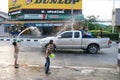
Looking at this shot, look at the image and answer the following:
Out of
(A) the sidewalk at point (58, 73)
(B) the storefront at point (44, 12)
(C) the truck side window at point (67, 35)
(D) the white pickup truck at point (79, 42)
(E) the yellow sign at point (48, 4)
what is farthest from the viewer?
(E) the yellow sign at point (48, 4)

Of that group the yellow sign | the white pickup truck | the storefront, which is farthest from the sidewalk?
the yellow sign

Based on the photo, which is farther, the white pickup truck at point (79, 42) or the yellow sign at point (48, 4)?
the yellow sign at point (48, 4)

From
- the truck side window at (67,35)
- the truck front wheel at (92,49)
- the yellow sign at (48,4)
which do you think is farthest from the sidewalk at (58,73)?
the yellow sign at (48,4)

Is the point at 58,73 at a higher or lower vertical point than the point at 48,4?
lower

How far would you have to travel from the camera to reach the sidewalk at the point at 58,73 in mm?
13695

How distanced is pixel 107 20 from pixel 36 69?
6128 centimetres

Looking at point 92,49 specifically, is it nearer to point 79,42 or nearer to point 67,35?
point 79,42

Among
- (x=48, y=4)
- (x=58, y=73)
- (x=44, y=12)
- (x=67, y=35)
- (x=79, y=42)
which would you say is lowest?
(x=58, y=73)

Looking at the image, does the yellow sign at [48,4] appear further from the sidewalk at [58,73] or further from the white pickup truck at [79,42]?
the sidewalk at [58,73]

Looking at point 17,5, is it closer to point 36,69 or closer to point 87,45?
point 87,45

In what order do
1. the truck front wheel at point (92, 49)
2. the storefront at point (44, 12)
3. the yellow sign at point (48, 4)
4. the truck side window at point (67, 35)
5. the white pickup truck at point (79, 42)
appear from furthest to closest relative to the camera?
the yellow sign at point (48, 4)
the storefront at point (44, 12)
the truck side window at point (67, 35)
the truck front wheel at point (92, 49)
the white pickup truck at point (79, 42)

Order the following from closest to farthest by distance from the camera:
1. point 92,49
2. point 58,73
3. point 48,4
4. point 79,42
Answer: point 58,73, point 79,42, point 92,49, point 48,4

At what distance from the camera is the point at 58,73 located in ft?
48.9

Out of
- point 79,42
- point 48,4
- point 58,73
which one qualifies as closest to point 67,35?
point 79,42
